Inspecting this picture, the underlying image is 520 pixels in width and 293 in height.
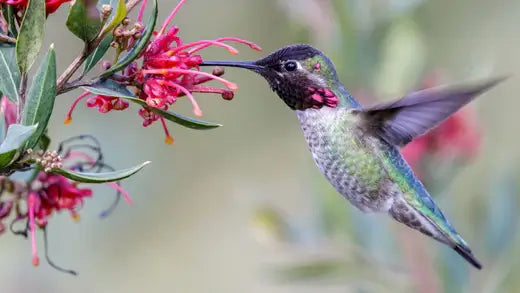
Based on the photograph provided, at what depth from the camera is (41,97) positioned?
1.42 metres

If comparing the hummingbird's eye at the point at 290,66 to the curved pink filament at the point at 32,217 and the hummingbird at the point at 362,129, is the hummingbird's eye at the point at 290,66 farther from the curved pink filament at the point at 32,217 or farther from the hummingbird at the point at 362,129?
the curved pink filament at the point at 32,217

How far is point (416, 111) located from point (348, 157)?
0.86 ft

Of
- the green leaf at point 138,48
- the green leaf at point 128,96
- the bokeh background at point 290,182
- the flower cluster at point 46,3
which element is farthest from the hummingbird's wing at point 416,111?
the bokeh background at point 290,182

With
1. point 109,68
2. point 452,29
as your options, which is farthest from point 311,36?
point 452,29

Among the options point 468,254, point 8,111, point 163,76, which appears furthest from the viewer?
point 468,254

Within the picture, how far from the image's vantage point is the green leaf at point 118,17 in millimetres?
1399

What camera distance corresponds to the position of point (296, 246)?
3.76 metres

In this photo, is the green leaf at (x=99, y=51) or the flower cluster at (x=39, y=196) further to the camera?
the flower cluster at (x=39, y=196)

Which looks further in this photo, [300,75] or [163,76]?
[300,75]

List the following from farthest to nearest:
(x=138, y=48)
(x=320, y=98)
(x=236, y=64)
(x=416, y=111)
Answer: (x=320, y=98)
(x=416, y=111)
(x=236, y=64)
(x=138, y=48)

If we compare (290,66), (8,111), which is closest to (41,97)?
(8,111)

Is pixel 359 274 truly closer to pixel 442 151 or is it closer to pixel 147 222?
pixel 442 151

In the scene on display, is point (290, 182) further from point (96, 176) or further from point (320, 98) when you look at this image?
point (96, 176)

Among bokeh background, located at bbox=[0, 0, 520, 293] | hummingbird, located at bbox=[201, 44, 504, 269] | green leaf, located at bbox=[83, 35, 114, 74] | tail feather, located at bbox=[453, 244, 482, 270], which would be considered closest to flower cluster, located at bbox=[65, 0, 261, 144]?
green leaf, located at bbox=[83, 35, 114, 74]
